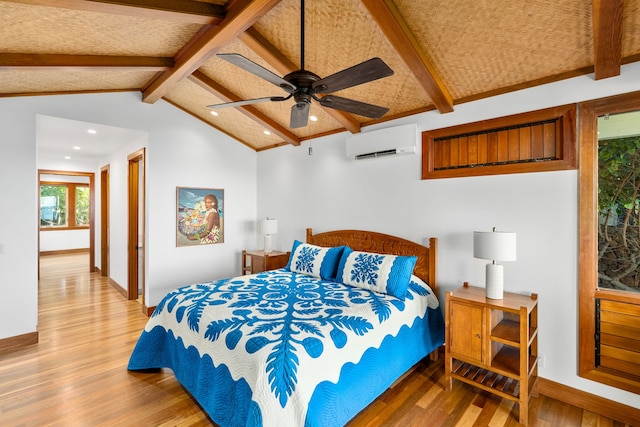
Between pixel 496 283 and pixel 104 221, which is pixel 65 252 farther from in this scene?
pixel 496 283

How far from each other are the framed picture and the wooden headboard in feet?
5.43

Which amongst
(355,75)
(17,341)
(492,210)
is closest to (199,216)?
(17,341)

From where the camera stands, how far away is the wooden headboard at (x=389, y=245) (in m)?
3.17

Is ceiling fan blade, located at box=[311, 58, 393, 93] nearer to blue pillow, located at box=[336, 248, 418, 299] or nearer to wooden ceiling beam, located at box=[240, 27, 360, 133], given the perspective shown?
wooden ceiling beam, located at box=[240, 27, 360, 133]

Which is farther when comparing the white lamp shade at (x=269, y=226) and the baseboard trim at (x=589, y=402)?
the white lamp shade at (x=269, y=226)

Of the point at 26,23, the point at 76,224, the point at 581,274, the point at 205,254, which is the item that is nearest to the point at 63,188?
the point at 76,224

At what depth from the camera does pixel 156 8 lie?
2.09m

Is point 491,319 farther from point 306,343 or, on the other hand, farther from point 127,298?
point 127,298

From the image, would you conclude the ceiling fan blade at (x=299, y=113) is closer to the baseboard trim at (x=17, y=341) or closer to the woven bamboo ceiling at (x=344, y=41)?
the woven bamboo ceiling at (x=344, y=41)

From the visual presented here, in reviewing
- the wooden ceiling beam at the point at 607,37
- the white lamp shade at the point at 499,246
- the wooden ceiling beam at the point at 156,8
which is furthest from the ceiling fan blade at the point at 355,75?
the white lamp shade at the point at 499,246

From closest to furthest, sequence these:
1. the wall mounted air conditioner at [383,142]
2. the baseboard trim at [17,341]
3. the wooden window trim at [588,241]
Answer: the wooden window trim at [588,241] < the baseboard trim at [17,341] < the wall mounted air conditioner at [383,142]

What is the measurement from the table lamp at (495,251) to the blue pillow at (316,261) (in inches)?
60.2

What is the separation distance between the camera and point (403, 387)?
8.45 feet

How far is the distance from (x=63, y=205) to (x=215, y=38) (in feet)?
30.7
